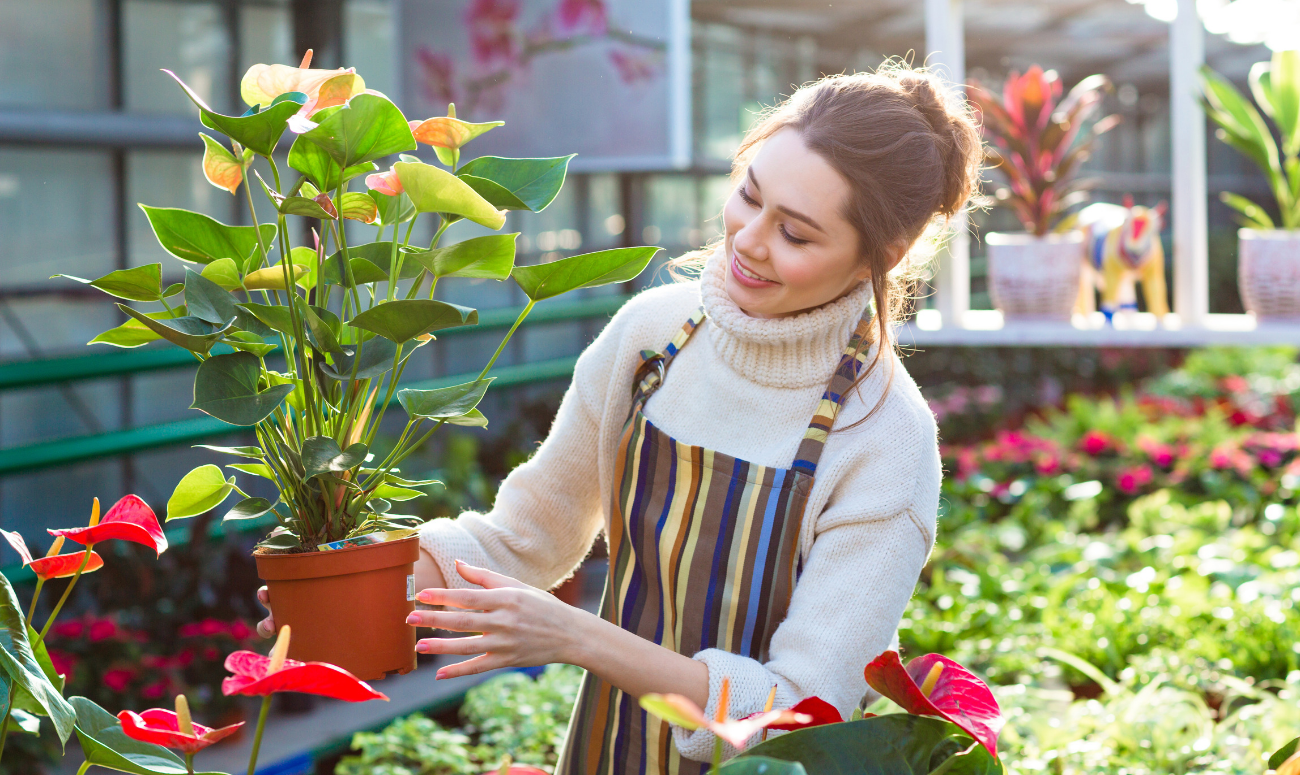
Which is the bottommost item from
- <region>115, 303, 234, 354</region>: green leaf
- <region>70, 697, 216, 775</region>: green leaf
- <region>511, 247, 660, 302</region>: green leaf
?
<region>70, 697, 216, 775</region>: green leaf

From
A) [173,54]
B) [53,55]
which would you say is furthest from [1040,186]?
[53,55]

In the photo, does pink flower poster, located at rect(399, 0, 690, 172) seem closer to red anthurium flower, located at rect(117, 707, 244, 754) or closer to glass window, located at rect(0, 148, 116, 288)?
glass window, located at rect(0, 148, 116, 288)

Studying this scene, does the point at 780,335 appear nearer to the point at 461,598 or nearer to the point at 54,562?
the point at 461,598

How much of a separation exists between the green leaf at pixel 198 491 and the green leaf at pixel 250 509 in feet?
0.07

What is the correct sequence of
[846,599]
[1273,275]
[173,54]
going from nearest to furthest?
[846,599] → [1273,275] → [173,54]

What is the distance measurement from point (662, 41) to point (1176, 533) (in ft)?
7.10

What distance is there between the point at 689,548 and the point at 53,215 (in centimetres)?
270

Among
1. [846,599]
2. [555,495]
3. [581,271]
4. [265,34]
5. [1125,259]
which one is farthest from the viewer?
[265,34]

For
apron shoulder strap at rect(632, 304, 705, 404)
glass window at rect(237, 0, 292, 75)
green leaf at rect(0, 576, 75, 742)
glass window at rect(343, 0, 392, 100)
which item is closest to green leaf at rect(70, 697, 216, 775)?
green leaf at rect(0, 576, 75, 742)

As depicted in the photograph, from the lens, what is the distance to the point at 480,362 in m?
4.36

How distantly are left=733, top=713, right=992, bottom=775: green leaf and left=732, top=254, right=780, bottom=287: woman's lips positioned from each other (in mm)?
435

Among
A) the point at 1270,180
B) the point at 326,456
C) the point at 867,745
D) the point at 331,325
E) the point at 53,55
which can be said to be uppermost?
the point at 53,55

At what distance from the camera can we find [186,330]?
0.77 metres

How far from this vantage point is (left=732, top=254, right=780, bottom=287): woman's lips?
1062 mm
